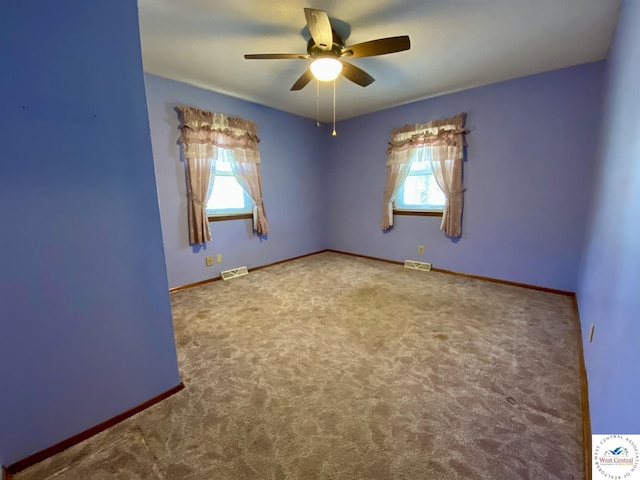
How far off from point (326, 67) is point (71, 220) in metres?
1.96

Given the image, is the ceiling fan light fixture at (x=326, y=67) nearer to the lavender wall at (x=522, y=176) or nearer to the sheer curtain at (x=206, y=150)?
the sheer curtain at (x=206, y=150)

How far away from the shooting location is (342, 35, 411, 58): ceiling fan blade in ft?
5.86

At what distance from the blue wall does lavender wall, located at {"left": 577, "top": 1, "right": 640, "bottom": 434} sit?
6.79 ft

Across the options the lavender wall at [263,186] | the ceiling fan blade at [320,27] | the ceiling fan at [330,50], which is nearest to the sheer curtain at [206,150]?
the lavender wall at [263,186]

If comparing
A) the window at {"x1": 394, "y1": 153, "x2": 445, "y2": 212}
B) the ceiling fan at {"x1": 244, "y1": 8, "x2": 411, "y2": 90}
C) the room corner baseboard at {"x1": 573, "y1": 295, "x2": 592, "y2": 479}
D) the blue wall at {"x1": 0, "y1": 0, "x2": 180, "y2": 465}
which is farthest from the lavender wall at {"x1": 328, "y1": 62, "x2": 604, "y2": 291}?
the blue wall at {"x1": 0, "y1": 0, "x2": 180, "y2": 465}

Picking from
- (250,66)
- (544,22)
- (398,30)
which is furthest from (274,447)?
(544,22)

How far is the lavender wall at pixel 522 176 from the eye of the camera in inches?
109

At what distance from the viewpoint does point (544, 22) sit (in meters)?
2.01

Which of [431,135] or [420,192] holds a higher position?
[431,135]

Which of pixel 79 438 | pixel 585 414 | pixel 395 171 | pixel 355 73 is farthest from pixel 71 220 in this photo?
pixel 395 171

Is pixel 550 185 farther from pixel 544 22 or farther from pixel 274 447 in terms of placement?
pixel 274 447

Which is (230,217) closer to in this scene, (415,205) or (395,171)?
(395,171)

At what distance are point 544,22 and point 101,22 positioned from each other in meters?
2.85

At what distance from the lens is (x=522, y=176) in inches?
122
